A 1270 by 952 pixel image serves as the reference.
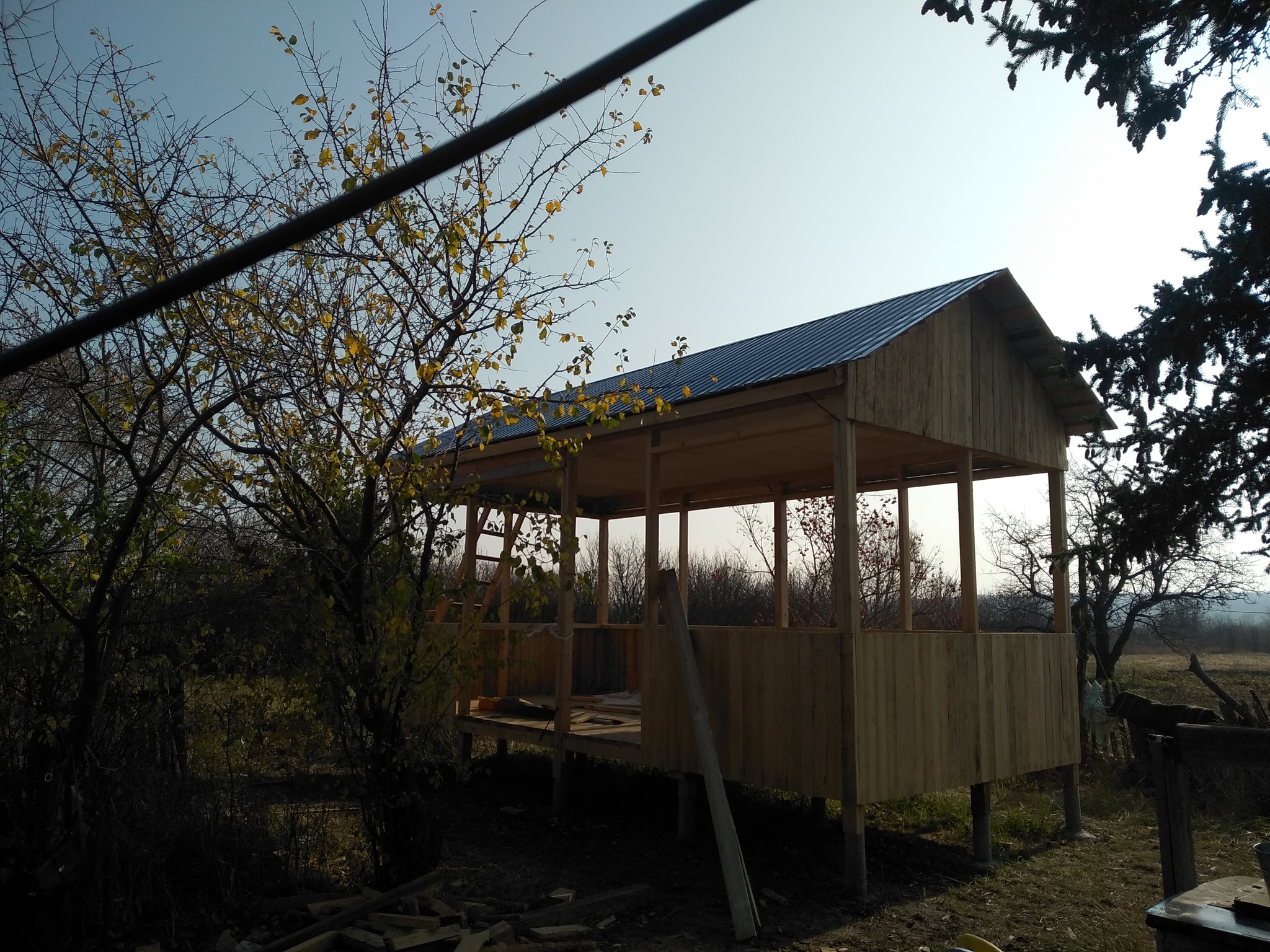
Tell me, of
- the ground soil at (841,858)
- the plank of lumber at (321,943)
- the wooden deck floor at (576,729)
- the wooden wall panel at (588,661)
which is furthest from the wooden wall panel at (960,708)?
the wooden wall panel at (588,661)

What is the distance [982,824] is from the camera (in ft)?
26.8

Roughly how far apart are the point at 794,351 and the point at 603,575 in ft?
18.4

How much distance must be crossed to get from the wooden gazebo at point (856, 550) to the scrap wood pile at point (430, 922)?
5.14ft

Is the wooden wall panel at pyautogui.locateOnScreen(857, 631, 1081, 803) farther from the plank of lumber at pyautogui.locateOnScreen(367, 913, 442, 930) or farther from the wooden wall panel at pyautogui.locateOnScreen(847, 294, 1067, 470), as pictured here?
the plank of lumber at pyautogui.locateOnScreen(367, 913, 442, 930)

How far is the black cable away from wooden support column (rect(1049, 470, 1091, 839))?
Answer: 26.3ft

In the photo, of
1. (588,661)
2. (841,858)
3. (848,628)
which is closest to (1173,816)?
(848,628)

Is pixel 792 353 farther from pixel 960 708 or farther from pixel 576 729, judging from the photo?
pixel 576 729

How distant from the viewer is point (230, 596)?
5.98 meters

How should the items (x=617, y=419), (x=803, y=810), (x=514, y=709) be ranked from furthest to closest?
(x=514, y=709), (x=803, y=810), (x=617, y=419)

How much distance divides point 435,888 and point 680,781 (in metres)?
2.81

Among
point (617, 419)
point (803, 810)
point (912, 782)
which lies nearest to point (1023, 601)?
point (803, 810)

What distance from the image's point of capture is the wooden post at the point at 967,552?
8.44 m

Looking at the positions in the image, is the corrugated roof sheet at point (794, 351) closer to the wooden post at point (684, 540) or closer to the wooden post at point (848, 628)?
the wooden post at point (848, 628)

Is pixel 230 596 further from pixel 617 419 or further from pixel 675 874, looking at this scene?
pixel 675 874
